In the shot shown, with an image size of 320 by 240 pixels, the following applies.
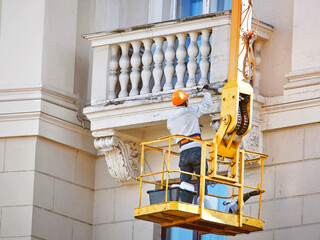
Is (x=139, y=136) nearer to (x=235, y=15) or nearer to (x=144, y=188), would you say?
(x=144, y=188)

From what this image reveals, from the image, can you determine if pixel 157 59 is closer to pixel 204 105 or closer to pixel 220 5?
pixel 220 5

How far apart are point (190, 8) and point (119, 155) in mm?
2687

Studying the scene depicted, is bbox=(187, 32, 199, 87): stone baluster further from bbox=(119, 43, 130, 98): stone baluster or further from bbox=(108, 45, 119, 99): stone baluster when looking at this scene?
bbox=(108, 45, 119, 99): stone baluster

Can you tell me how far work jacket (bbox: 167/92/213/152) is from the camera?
21.3 metres

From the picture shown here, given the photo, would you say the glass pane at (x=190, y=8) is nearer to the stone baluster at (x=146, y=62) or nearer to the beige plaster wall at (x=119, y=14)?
the beige plaster wall at (x=119, y=14)

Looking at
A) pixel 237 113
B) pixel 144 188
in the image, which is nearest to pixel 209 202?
pixel 237 113

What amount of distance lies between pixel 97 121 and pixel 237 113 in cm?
356

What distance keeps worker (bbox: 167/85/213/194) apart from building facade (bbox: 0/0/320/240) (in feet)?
2.89

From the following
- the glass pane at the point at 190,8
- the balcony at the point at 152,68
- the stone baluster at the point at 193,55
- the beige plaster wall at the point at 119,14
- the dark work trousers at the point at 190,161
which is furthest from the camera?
the beige plaster wall at the point at 119,14

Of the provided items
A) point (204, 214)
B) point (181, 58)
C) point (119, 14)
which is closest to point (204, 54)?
point (181, 58)

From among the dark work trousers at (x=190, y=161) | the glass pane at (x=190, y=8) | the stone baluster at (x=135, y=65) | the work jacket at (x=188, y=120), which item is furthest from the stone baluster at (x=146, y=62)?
the dark work trousers at (x=190, y=161)

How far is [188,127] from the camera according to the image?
21344mm

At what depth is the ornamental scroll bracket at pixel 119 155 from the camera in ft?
76.8

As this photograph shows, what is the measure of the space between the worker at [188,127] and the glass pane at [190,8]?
3299 millimetres
